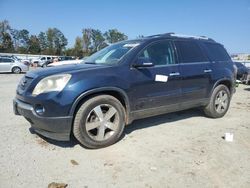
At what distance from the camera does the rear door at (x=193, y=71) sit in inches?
200

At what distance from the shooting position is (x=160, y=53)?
4812 millimetres

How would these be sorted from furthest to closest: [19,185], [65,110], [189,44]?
[189,44], [65,110], [19,185]

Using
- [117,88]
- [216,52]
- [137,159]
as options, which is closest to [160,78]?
[117,88]

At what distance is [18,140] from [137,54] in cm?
253

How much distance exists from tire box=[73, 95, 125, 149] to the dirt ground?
173 millimetres

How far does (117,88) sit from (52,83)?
1.01 meters

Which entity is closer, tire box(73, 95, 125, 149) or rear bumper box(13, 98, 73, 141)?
rear bumper box(13, 98, 73, 141)

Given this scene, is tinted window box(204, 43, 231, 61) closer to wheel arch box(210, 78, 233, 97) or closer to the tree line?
wheel arch box(210, 78, 233, 97)

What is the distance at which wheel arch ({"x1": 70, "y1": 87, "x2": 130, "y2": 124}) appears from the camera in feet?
12.3

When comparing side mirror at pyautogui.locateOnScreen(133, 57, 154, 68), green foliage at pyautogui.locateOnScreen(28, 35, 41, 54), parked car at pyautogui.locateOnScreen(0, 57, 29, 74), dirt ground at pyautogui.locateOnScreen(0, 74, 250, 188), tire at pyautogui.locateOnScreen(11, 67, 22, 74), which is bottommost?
dirt ground at pyautogui.locateOnScreen(0, 74, 250, 188)

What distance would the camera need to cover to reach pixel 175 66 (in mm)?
4902

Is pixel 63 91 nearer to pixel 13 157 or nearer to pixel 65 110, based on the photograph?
pixel 65 110

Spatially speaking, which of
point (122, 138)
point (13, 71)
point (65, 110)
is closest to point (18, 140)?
point (65, 110)

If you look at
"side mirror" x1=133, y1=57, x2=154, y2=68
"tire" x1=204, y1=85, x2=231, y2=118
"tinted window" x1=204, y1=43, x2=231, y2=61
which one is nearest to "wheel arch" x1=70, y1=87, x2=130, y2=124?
"side mirror" x1=133, y1=57, x2=154, y2=68
